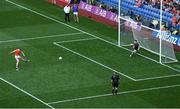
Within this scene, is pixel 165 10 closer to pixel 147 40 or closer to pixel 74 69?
pixel 147 40

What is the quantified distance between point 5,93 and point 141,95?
7.75 meters

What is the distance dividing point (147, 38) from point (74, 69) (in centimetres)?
647

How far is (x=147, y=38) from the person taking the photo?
4931 cm

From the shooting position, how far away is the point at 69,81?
43.4 metres

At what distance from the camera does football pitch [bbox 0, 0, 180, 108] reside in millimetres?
40250

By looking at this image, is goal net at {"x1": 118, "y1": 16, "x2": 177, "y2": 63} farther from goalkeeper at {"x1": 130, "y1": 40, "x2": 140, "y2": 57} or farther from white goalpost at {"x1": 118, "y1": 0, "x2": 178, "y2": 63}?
goalkeeper at {"x1": 130, "y1": 40, "x2": 140, "y2": 57}

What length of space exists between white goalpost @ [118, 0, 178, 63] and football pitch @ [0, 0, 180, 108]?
1.48 ft

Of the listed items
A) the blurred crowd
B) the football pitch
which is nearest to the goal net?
the football pitch

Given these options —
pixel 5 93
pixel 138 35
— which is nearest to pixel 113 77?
pixel 5 93

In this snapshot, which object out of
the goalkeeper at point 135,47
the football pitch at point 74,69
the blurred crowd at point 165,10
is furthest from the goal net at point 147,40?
the blurred crowd at point 165,10

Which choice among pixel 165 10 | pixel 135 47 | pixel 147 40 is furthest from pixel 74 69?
pixel 165 10

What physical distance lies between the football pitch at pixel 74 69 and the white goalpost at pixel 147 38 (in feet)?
1.48

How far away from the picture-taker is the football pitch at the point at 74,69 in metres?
40.2

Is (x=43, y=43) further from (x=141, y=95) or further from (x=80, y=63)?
(x=141, y=95)
